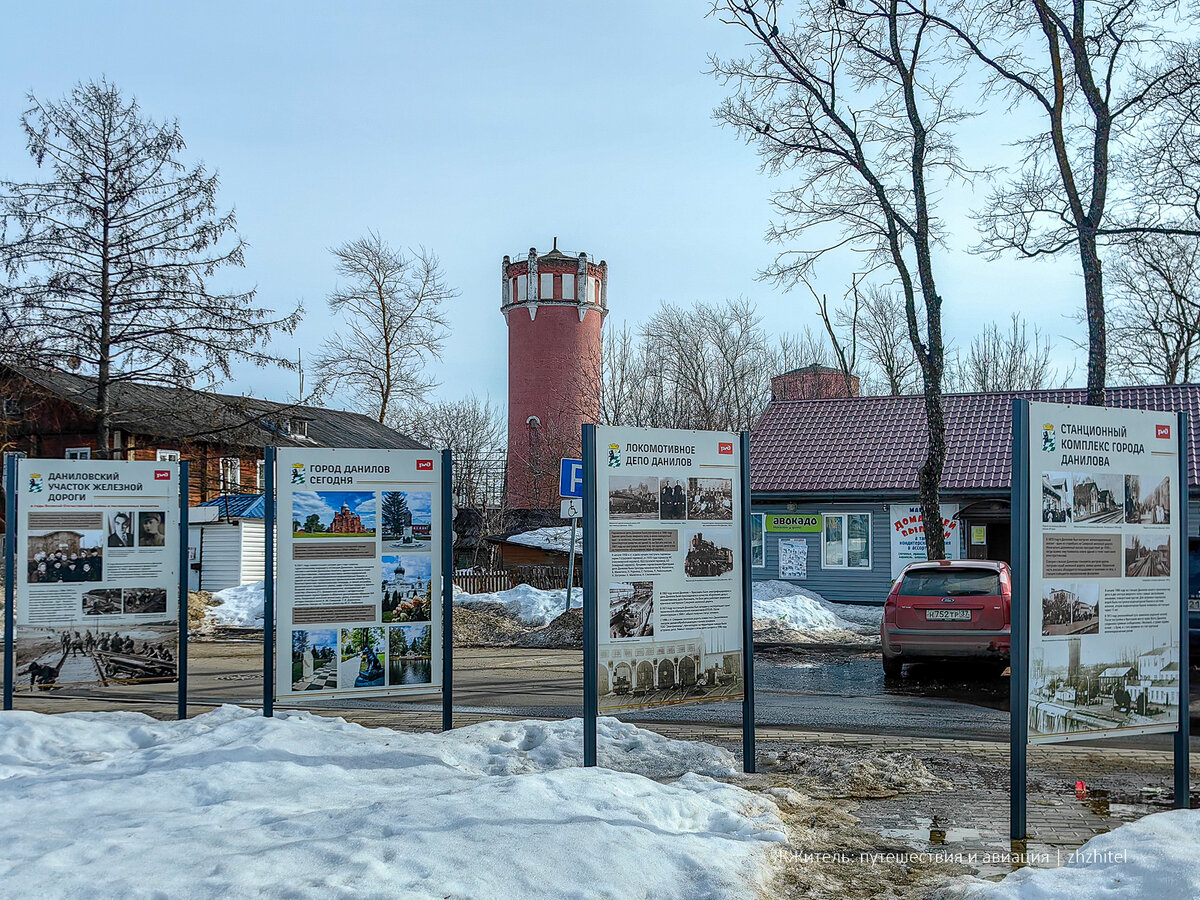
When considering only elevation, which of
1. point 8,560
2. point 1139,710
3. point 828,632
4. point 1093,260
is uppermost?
point 1093,260

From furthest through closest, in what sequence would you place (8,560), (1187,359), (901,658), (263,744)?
(1187,359)
(901,658)
(8,560)
(263,744)

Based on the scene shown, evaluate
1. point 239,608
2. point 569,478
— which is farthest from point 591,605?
point 239,608

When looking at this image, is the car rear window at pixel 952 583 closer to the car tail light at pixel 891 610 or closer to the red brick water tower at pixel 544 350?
the car tail light at pixel 891 610

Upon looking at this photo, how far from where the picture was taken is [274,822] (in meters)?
5.37

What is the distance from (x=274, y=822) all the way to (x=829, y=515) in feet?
69.7

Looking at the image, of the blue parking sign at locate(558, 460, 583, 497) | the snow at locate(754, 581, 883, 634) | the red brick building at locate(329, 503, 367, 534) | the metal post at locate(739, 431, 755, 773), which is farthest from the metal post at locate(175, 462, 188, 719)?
the snow at locate(754, 581, 883, 634)

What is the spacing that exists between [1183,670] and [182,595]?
26.1ft

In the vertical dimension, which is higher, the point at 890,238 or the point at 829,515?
the point at 890,238

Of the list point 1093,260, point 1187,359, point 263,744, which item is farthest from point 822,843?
point 1187,359

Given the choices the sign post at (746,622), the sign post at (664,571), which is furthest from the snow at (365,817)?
the sign post at (664,571)

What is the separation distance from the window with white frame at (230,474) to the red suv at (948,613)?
11597 millimetres

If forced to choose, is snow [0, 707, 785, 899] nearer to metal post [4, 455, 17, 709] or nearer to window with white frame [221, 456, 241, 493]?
metal post [4, 455, 17, 709]

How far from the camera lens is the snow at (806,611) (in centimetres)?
1998

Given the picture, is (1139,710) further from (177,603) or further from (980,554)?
(980,554)
